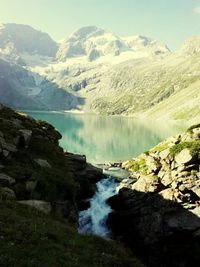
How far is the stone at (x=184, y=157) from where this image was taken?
201 feet

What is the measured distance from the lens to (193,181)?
57562mm

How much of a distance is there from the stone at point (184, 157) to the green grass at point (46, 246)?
36.1 metres

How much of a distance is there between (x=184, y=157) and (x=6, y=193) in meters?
36.0

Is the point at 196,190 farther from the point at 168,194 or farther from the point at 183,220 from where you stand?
the point at 183,220

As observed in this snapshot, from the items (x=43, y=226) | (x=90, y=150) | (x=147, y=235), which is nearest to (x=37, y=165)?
(x=147, y=235)

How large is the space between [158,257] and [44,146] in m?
21.0

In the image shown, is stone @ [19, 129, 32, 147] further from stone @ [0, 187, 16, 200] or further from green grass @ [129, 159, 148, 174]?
green grass @ [129, 159, 148, 174]

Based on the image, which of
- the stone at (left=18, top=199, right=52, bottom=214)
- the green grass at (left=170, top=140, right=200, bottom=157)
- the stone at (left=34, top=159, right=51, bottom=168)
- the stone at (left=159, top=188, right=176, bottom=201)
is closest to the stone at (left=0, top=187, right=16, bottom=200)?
the stone at (left=18, top=199, right=52, bottom=214)

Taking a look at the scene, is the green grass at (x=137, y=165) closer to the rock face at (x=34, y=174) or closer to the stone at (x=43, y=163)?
the rock face at (x=34, y=174)

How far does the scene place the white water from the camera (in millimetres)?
55487

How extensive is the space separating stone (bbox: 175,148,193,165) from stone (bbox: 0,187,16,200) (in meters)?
33.7

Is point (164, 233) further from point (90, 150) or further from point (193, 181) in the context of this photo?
point (90, 150)

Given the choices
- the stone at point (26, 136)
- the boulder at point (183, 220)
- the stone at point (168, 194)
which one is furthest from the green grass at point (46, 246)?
the stone at point (168, 194)

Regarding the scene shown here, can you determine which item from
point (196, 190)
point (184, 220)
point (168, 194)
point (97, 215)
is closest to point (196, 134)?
point (196, 190)
